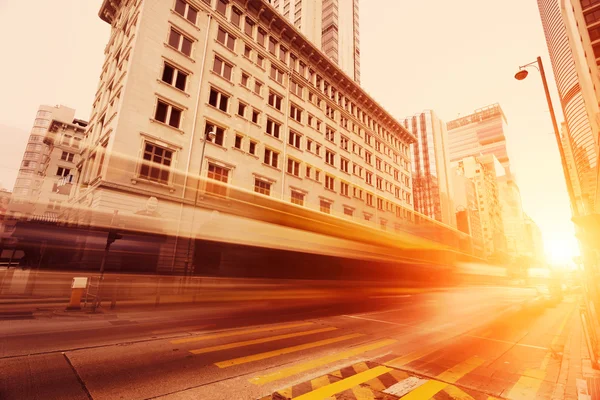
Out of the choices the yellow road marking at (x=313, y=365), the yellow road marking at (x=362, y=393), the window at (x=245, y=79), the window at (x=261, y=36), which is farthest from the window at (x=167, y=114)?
the yellow road marking at (x=362, y=393)

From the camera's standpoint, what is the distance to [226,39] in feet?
84.5

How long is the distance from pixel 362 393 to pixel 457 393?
1529mm

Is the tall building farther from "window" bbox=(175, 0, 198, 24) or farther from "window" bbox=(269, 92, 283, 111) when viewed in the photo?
"window" bbox=(175, 0, 198, 24)

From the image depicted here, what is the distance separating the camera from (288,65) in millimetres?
31859

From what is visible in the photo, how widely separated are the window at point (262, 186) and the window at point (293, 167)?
11.9 feet

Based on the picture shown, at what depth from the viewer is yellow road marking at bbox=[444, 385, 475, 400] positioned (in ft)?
13.4

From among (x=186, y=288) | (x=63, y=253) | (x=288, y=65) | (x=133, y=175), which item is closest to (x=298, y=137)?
(x=288, y=65)

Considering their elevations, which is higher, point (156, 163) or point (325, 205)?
point (325, 205)

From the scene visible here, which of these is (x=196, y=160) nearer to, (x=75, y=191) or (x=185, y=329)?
(x=75, y=191)

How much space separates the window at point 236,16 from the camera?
26906 millimetres

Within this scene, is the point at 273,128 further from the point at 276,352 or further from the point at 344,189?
the point at 276,352

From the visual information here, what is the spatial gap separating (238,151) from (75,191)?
1318 cm

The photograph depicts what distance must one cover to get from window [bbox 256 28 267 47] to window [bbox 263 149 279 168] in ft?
39.2

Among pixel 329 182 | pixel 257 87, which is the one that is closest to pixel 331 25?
pixel 257 87
